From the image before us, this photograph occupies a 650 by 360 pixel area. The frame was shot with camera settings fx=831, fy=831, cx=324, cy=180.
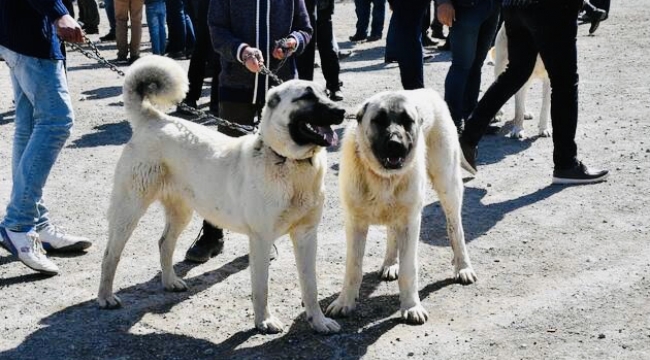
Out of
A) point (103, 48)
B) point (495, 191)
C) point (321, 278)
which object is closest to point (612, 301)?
point (321, 278)

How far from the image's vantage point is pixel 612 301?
4926mm

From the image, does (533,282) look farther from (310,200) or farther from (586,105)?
(586,105)

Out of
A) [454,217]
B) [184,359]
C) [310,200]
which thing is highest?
[310,200]

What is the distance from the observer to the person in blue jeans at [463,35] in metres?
7.66

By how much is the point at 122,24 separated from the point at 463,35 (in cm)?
705

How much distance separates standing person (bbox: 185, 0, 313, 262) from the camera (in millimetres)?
5312

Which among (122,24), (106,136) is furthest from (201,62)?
(122,24)

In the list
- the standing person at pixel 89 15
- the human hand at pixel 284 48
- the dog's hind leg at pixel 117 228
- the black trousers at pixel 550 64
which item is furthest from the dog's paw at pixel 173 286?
the standing person at pixel 89 15

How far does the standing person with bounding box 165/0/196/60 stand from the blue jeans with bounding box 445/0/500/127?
6637 millimetres

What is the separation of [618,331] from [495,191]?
8.75ft

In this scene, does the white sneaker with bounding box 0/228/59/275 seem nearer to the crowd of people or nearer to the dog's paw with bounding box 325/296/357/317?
the crowd of people

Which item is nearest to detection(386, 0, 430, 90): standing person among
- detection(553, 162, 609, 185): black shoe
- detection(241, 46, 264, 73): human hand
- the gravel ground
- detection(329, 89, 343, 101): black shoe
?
the gravel ground

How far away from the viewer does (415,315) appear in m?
4.71

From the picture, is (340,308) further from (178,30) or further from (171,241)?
(178,30)
